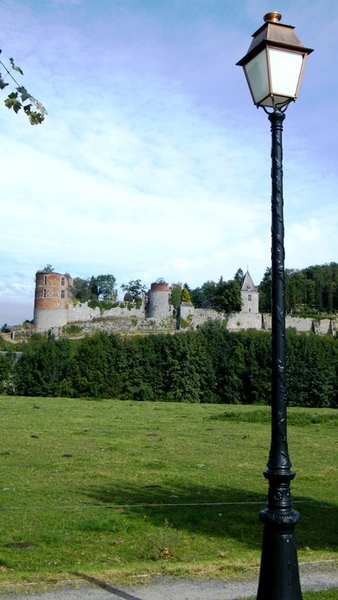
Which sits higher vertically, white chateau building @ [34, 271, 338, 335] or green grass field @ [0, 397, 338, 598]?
white chateau building @ [34, 271, 338, 335]

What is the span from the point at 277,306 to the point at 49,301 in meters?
80.7

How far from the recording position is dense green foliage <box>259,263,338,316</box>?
109m

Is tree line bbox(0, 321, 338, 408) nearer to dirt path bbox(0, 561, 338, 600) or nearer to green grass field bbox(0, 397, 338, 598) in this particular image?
green grass field bbox(0, 397, 338, 598)

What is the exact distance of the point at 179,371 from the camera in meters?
59.7

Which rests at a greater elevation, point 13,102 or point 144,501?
point 13,102

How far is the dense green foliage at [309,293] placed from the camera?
108688 mm

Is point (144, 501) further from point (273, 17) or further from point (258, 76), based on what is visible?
point (273, 17)

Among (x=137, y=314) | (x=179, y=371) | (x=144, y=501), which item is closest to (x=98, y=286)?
(x=137, y=314)

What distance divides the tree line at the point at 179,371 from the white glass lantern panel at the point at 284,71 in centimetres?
5332

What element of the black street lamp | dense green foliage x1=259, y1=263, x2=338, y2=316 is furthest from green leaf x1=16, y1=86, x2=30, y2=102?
dense green foliage x1=259, y1=263, x2=338, y2=316

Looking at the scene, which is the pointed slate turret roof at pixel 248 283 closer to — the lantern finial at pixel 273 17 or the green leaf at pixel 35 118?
the lantern finial at pixel 273 17

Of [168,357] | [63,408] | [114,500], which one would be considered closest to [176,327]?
[168,357]

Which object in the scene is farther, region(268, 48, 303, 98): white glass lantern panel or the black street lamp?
region(268, 48, 303, 98): white glass lantern panel

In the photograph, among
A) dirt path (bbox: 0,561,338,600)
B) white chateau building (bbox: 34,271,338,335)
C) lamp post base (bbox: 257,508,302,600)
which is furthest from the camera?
white chateau building (bbox: 34,271,338,335)
